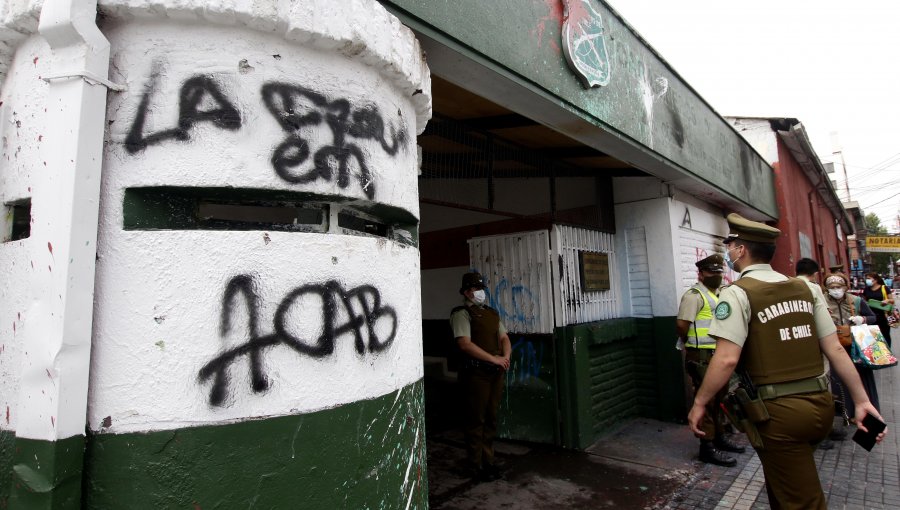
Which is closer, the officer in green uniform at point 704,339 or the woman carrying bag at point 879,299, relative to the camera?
the officer in green uniform at point 704,339

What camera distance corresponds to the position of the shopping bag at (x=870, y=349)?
5.01 metres

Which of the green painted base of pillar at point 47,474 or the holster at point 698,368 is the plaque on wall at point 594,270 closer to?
the holster at point 698,368

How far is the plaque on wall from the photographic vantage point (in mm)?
5758

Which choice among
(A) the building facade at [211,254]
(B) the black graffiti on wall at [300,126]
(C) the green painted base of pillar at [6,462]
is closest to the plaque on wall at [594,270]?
(A) the building facade at [211,254]

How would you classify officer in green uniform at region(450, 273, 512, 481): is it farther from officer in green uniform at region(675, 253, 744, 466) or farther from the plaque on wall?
officer in green uniform at region(675, 253, 744, 466)

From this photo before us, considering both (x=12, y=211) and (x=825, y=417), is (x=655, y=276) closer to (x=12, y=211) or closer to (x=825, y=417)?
(x=825, y=417)

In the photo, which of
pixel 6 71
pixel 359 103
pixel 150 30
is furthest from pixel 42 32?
pixel 359 103

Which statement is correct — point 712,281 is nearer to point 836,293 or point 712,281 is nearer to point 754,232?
point 836,293

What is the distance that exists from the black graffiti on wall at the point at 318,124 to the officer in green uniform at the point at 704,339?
3.94 metres

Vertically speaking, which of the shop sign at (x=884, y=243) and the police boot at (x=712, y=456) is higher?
the shop sign at (x=884, y=243)

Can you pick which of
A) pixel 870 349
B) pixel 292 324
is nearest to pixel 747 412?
pixel 292 324

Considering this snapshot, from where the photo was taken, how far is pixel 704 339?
4.73 metres

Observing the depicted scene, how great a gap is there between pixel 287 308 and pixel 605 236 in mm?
5393

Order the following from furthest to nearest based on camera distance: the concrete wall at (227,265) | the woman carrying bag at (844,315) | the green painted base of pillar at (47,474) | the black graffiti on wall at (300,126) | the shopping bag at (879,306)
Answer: the shopping bag at (879,306) → the woman carrying bag at (844,315) → the black graffiti on wall at (300,126) → the concrete wall at (227,265) → the green painted base of pillar at (47,474)
